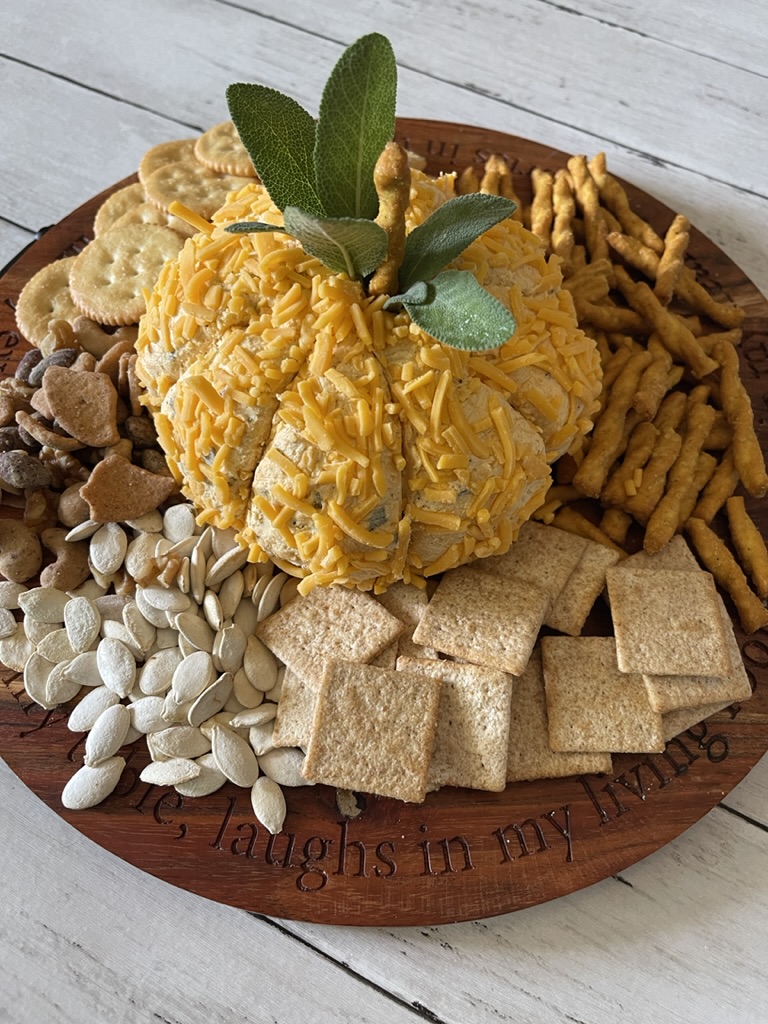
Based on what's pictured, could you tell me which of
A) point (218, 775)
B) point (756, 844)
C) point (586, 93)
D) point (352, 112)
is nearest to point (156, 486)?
point (218, 775)

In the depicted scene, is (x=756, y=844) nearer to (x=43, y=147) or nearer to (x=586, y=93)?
(x=586, y=93)

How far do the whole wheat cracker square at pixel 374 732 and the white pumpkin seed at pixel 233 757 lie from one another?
6.0 inches

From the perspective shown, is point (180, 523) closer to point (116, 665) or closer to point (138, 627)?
point (138, 627)

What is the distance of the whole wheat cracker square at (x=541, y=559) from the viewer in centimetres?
246

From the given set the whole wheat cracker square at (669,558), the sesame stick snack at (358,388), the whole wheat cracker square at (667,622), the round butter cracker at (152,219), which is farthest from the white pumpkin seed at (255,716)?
the round butter cracker at (152,219)

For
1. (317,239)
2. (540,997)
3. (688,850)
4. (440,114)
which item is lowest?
(540,997)

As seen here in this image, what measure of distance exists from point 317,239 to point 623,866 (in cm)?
153

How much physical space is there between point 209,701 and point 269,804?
0.28 m

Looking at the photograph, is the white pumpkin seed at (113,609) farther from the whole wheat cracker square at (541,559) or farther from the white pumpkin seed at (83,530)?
the whole wheat cracker square at (541,559)

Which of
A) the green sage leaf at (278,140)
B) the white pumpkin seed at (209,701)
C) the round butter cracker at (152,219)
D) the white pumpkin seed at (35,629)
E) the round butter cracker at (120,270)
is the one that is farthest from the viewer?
the round butter cracker at (152,219)

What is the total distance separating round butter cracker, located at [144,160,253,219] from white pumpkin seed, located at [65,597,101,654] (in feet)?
4.29

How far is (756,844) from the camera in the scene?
236 cm

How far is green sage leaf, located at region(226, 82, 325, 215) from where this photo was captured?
6.68 feet

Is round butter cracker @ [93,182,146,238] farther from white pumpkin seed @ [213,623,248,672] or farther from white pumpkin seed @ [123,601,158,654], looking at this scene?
white pumpkin seed @ [213,623,248,672]
